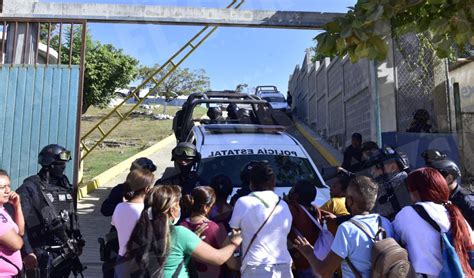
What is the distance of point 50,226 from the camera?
3521 mm

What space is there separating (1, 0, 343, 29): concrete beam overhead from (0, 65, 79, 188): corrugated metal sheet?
87 centimetres

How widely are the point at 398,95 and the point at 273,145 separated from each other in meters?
3.73

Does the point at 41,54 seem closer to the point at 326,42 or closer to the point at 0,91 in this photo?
the point at 0,91

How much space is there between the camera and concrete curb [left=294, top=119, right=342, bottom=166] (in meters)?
11.1

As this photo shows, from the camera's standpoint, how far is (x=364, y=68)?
9398mm

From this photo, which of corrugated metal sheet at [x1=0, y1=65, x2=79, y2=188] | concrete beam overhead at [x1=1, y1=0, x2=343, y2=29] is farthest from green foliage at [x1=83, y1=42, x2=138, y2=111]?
corrugated metal sheet at [x1=0, y1=65, x2=79, y2=188]

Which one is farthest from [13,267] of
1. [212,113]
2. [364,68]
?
[364,68]

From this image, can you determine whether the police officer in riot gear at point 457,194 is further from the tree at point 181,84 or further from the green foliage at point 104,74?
the tree at point 181,84

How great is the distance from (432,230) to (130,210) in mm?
2063

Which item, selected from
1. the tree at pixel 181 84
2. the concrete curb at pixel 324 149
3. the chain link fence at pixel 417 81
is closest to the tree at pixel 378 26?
the chain link fence at pixel 417 81

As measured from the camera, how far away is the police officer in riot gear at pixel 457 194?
3.10 meters

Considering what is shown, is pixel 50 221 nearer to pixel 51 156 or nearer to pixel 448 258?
pixel 51 156

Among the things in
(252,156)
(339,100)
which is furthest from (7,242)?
(339,100)

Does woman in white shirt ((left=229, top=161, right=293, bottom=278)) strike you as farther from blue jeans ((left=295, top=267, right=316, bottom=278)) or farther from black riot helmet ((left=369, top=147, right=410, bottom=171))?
black riot helmet ((left=369, top=147, right=410, bottom=171))
